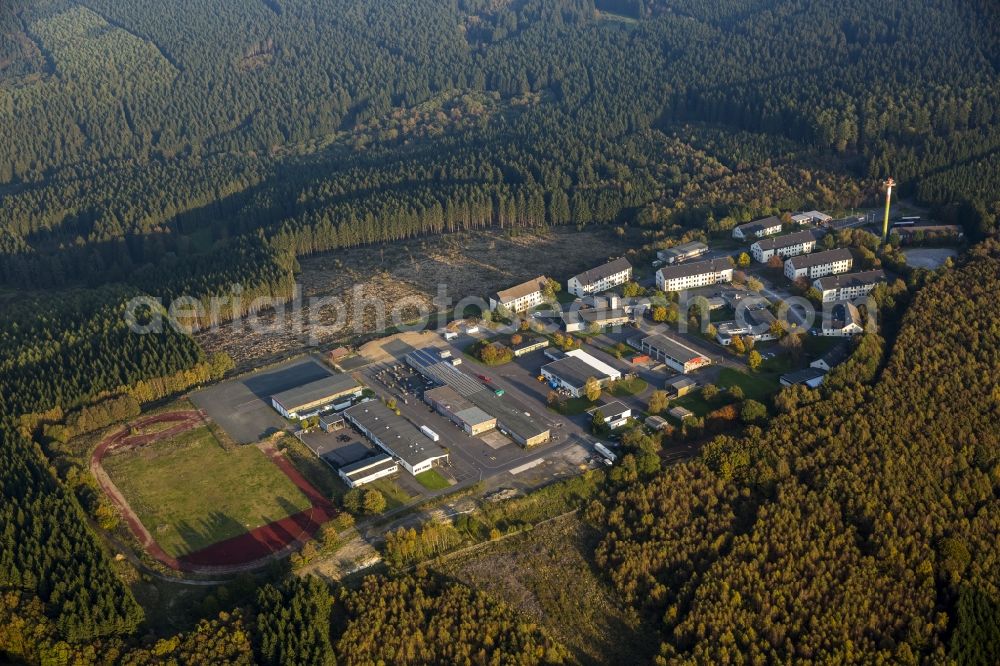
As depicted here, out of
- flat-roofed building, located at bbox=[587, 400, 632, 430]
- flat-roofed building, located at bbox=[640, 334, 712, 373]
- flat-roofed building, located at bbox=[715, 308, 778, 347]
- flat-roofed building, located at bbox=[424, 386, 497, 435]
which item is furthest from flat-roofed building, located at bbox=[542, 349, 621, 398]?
flat-roofed building, located at bbox=[715, 308, 778, 347]

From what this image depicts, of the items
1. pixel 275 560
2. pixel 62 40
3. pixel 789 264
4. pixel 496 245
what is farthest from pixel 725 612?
pixel 62 40

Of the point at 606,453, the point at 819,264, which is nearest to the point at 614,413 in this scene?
the point at 606,453

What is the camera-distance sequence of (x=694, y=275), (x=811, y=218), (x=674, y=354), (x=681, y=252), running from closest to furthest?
(x=674, y=354) < (x=694, y=275) < (x=681, y=252) < (x=811, y=218)

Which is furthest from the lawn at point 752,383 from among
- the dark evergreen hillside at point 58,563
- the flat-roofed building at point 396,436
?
the dark evergreen hillside at point 58,563

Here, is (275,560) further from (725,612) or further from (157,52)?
(157,52)

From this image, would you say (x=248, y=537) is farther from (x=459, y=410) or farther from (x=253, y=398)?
(x=253, y=398)
